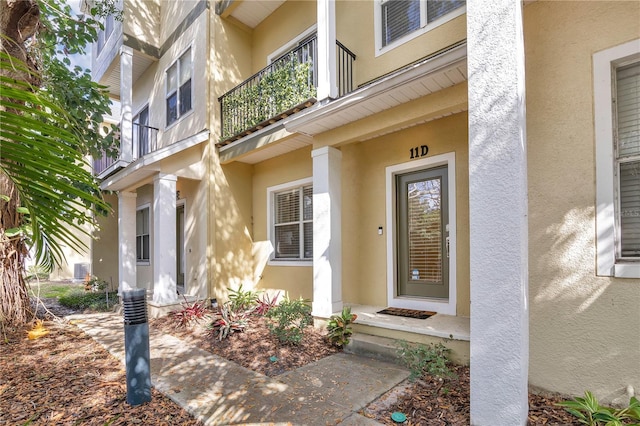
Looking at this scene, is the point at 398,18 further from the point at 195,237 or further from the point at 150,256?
the point at 150,256

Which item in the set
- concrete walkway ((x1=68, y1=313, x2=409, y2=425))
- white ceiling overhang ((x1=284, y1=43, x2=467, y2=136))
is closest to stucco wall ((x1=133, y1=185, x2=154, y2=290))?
concrete walkway ((x1=68, y1=313, x2=409, y2=425))

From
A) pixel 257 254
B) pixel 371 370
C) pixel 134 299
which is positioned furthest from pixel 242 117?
pixel 371 370

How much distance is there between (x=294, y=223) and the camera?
7258 mm

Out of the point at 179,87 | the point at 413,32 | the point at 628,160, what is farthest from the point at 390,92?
the point at 179,87

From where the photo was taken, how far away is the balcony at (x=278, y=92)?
595 cm

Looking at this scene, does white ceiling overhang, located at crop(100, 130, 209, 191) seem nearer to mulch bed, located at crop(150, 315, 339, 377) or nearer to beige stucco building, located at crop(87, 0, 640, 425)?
beige stucco building, located at crop(87, 0, 640, 425)

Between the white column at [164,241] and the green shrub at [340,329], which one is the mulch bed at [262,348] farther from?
the white column at [164,241]

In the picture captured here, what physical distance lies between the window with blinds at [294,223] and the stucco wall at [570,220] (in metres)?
4.27

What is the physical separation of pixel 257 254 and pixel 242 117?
3101mm

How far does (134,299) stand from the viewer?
3.37 meters

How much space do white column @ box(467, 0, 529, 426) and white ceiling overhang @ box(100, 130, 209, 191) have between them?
19.4ft

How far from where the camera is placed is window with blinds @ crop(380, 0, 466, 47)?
5000 millimetres

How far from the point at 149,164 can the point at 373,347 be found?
549 centimetres

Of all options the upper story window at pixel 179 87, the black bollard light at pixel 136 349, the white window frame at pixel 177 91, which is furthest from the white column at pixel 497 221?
the upper story window at pixel 179 87
